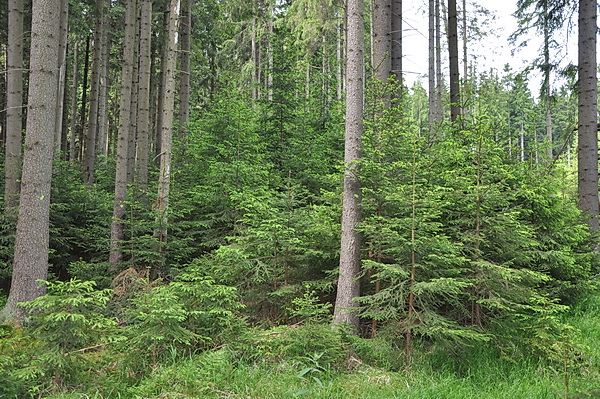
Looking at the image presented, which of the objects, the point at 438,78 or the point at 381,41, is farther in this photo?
the point at 438,78

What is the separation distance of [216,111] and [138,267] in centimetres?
445

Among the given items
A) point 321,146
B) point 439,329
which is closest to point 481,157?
point 439,329

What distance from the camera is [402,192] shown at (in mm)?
5227

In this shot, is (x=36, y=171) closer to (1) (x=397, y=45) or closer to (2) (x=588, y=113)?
(1) (x=397, y=45)

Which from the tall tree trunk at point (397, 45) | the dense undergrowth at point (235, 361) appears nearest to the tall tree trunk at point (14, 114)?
the dense undergrowth at point (235, 361)

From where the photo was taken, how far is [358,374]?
4.52 metres

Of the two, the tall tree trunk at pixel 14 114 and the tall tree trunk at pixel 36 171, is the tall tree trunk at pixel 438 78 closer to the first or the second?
the tall tree trunk at pixel 36 171

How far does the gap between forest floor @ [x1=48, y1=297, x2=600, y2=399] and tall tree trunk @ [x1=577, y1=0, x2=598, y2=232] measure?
4.51 meters

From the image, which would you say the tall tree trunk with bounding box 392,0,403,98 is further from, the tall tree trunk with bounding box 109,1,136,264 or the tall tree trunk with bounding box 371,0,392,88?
the tall tree trunk with bounding box 109,1,136,264

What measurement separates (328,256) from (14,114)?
815cm

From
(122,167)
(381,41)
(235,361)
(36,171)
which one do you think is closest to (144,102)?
(122,167)

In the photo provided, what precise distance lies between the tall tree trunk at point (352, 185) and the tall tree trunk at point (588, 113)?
603 cm

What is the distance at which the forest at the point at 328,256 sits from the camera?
425cm

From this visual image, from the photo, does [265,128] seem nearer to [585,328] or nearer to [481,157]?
[481,157]
